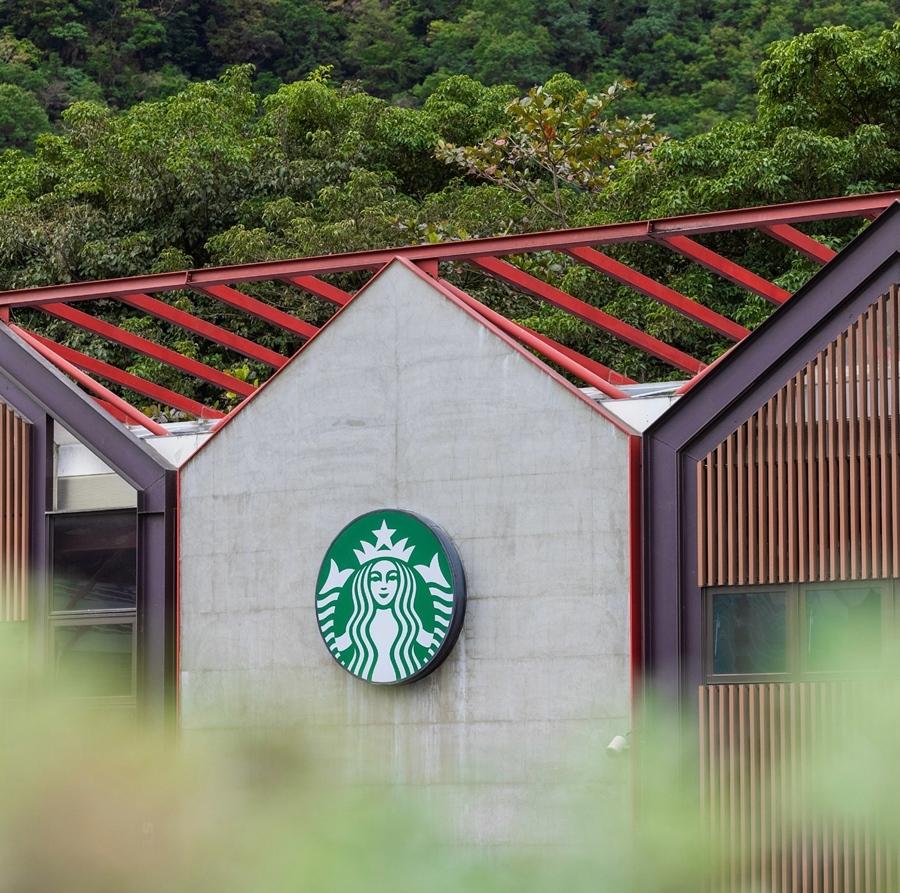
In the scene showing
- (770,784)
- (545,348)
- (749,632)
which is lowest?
(770,784)


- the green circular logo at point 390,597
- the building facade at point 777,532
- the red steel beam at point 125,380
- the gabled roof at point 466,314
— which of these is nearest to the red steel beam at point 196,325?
the red steel beam at point 125,380

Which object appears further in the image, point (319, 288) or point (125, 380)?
point (125, 380)

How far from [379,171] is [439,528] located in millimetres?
18495

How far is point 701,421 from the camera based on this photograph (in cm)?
1323

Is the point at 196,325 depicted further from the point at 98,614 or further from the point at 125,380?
the point at 98,614

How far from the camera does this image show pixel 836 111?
25.9 meters

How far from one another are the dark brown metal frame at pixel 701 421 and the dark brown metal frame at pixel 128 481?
161 inches

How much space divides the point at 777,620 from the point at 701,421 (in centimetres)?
156

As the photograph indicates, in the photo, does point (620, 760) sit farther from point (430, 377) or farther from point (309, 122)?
point (309, 122)

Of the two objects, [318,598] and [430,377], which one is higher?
[430,377]

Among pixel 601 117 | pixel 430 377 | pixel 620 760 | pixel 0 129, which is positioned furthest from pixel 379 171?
pixel 620 760

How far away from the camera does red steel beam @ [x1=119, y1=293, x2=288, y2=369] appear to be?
1616cm

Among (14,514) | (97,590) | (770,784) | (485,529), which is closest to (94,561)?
(97,590)

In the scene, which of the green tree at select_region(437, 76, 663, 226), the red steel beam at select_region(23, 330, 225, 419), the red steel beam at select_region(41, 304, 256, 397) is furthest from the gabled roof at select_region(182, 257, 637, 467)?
the green tree at select_region(437, 76, 663, 226)
